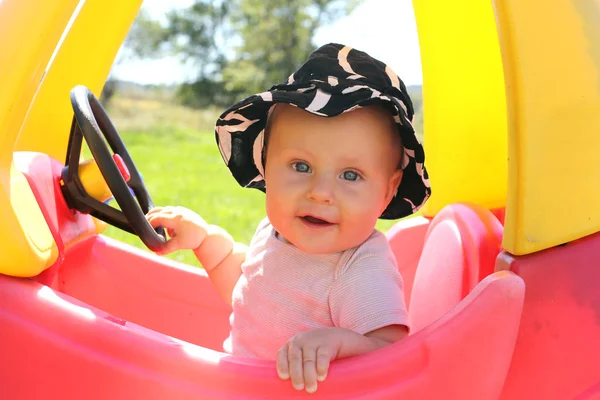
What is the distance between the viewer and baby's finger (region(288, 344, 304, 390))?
3.11ft

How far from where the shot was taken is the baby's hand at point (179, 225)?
1427 millimetres

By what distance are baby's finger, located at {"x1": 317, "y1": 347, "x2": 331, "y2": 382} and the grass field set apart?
239 cm

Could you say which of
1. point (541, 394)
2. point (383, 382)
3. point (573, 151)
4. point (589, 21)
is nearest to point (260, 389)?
point (383, 382)

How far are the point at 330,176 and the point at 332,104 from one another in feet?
0.37

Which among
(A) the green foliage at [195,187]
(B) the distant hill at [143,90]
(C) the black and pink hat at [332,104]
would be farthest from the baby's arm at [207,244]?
(B) the distant hill at [143,90]

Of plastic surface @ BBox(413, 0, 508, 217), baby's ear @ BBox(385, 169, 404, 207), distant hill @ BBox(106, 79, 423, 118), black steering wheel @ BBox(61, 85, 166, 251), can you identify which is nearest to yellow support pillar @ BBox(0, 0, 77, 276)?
black steering wheel @ BBox(61, 85, 166, 251)

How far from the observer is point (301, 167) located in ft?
3.80

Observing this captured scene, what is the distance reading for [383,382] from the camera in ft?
3.18

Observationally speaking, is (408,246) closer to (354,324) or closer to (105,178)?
(354,324)

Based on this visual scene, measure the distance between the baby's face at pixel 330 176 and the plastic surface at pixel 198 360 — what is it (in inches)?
9.0

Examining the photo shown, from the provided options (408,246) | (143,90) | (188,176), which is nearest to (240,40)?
(143,90)

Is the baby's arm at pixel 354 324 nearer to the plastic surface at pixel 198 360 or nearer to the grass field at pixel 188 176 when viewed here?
the plastic surface at pixel 198 360

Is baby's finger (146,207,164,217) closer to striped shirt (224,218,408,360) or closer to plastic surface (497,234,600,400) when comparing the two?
striped shirt (224,218,408,360)

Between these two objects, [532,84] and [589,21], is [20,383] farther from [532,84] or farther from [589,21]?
[589,21]
